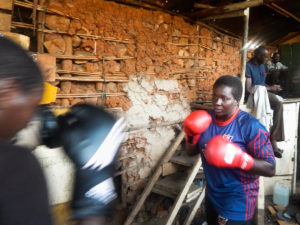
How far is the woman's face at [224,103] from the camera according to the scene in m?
1.84

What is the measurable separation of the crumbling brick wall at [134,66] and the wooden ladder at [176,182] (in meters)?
0.26

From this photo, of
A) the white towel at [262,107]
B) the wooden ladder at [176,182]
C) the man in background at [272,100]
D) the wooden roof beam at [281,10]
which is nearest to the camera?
the wooden ladder at [176,182]

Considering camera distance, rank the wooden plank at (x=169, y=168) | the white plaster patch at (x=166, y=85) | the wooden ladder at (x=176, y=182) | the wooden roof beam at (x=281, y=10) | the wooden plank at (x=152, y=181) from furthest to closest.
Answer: the wooden roof beam at (x=281, y=10) < the white plaster patch at (x=166, y=85) < the wooden plank at (x=169, y=168) < the wooden plank at (x=152, y=181) < the wooden ladder at (x=176, y=182)

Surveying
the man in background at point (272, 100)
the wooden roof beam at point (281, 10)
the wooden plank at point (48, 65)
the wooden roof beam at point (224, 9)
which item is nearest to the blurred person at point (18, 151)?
the wooden plank at point (48, 65)

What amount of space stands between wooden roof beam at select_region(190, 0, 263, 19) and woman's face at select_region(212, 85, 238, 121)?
202 centimetres

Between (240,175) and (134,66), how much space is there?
222 centimetres

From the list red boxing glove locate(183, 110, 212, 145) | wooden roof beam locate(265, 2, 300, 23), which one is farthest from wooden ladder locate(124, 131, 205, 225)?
wooden roof beam locate(265, 2, 300, 23)

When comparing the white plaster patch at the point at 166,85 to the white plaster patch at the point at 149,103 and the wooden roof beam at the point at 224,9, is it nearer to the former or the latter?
the white plaster patch at the point at 149,103

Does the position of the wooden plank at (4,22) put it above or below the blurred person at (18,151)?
above

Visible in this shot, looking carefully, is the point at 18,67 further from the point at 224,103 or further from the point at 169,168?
the point at 169,168

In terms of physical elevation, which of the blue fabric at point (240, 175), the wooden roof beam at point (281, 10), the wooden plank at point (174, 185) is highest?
the wooden roof beam at point (281, 10)

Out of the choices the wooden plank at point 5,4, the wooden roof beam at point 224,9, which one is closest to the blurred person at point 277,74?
the wooden roof beam at point 224,9

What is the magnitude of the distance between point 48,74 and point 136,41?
1453 millimetres

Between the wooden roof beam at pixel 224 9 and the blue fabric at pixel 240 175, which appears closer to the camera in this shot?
the blue fabric at pixel 240 175
